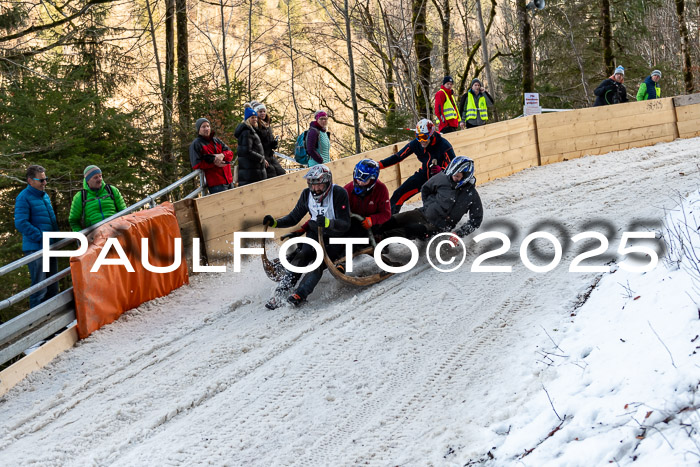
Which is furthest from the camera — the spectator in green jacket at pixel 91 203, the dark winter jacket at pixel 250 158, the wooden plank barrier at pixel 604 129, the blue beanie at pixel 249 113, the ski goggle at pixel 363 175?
the wooden plank barrier at pixel 604 129

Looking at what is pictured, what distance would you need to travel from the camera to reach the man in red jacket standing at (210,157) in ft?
34.6

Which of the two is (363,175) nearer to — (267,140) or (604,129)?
(267,140)

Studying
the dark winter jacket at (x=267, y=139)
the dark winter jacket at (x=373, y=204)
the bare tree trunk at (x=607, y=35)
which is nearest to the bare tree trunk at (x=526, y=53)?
the bare tree trunk at (x=607, y=35)

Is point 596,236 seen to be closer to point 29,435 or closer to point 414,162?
point 414,162

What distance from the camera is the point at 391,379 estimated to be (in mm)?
6035

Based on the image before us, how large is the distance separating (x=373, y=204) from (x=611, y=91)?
34.5 ft

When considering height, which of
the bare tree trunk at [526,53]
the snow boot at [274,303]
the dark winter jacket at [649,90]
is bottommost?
the snow boot at [274,303]

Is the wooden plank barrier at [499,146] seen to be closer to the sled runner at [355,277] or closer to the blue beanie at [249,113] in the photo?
the blue beanie at [249,113]

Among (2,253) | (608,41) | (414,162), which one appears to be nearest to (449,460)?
(414,162)

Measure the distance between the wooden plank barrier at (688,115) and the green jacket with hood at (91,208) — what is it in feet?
47.5

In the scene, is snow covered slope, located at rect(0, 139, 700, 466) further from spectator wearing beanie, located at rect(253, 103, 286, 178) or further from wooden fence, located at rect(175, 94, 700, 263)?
spectator wearing beanie, located at rect(253, 103, 286, 178)

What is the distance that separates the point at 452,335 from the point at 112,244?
14.0 feet

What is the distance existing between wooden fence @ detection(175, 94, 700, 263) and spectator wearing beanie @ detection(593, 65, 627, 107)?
596 mm

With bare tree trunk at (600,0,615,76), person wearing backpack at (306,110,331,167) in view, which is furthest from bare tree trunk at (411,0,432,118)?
person wearing backpack at (306,110,331,167)
